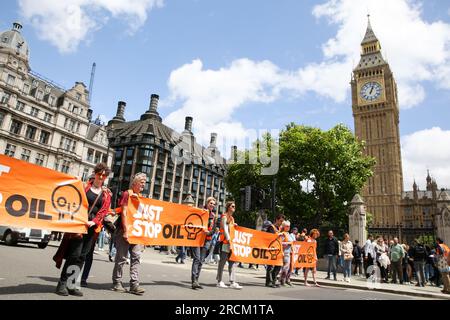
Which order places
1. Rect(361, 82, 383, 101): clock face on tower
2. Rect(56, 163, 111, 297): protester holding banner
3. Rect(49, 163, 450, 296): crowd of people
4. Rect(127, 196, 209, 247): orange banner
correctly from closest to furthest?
1. Rect(56, 163, 111, 297): protester holding banner
2. Rect(49, 163, 450, 296): crowd of people
3. Rect(127, 196, 209, 247): orange banner
4. Rect(361, 82, 383, 101): clock face on tower

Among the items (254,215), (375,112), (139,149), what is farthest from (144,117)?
(375,112)

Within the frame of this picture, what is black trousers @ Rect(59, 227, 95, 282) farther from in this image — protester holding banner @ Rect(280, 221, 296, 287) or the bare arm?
protester holding banner @ Rect(280, 221, 296, 287)

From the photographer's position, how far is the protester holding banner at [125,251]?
558 cm

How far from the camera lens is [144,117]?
7406cm

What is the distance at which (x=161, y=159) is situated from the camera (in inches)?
2653

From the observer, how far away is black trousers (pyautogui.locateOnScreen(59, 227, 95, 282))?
192 inches

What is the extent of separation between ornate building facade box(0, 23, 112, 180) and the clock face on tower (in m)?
74.8

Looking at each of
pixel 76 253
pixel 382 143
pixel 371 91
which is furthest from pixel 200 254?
pixel 371 91

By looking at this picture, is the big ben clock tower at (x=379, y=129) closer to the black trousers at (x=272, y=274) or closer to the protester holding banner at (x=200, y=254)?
the black trousers at (x=272, y=274)

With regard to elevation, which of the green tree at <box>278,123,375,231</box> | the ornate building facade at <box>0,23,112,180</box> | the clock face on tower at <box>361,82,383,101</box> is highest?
the clock face on tower at <box>361,82,383,101</box>

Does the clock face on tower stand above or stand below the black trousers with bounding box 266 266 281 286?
above

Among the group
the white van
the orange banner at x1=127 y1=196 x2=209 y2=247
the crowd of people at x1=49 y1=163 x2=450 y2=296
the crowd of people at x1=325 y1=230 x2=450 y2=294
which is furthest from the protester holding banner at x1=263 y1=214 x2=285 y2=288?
the white van
